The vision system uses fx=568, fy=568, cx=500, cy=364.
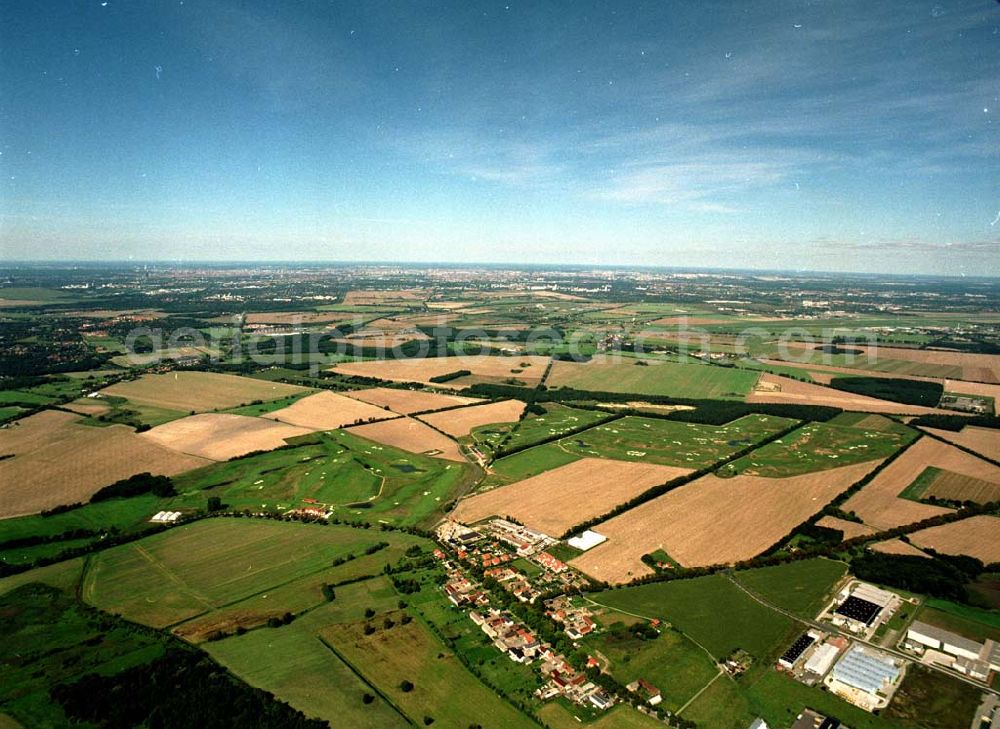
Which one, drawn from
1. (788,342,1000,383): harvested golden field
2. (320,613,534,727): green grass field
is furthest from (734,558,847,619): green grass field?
(788,342,1000,383): harvested golden field

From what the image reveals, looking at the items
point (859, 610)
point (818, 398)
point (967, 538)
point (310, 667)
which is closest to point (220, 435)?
point (310, 667)

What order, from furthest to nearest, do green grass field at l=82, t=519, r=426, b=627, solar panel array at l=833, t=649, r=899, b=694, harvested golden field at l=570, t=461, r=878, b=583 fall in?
harvested golden field at l=570, t=461, r=878, b=583, green grass field at l=82, t=519, r=426, b=627, solar panel array at l=833, t=649, r=899, b=694

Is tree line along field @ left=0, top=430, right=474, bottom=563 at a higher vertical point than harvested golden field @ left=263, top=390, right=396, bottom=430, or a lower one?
lower

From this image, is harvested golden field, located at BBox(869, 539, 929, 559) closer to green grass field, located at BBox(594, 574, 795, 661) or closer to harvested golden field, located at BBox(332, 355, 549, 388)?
green grass field, located at BBox(594, 574, 795, 661)

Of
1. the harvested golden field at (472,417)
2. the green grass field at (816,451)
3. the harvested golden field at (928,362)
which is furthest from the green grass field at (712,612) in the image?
the harvested golden field at (928,362)

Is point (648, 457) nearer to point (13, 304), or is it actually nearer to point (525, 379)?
point (525, 379)

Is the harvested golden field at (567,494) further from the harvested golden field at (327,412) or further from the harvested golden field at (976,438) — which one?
the harvested golden field at (976,438)

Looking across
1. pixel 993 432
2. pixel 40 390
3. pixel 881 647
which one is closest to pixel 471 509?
pixel 881 647
